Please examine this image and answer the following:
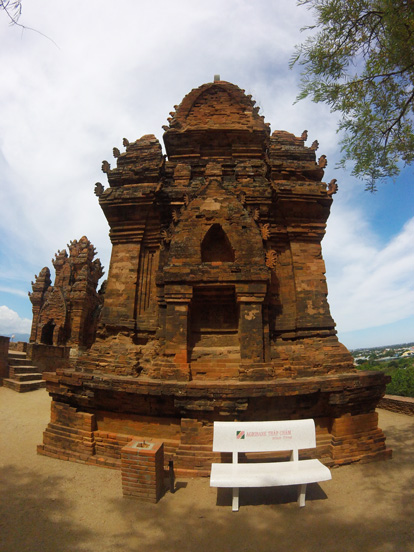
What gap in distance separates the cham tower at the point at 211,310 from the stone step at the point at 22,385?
806 centimetres

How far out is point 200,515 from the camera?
177 inches

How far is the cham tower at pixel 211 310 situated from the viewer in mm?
6027

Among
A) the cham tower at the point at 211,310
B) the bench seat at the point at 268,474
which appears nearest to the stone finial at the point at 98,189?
the cham tower at the point at 211,310

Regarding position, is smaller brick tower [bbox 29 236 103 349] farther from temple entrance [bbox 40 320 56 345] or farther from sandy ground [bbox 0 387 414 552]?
sandy ground [bbox 0 387 414 552]

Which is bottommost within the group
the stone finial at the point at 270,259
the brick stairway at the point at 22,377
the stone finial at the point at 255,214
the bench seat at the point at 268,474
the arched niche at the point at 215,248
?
the bench seat at the point at 268,474

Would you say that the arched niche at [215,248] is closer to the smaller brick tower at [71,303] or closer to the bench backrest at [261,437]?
the bench backrest at [261,437]

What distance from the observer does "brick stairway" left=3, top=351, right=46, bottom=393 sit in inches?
533

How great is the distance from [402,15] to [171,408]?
7943mm

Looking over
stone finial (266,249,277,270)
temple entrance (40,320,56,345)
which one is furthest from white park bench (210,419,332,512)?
temple entrance (40,320,56,345)

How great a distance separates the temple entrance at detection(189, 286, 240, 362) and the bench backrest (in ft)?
6.82

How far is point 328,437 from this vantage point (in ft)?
20.2

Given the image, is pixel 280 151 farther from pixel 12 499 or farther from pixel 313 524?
pixel 12 499

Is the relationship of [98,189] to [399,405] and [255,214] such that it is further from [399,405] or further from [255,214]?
→ [399,405]

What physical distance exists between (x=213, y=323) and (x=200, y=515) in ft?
12.3
